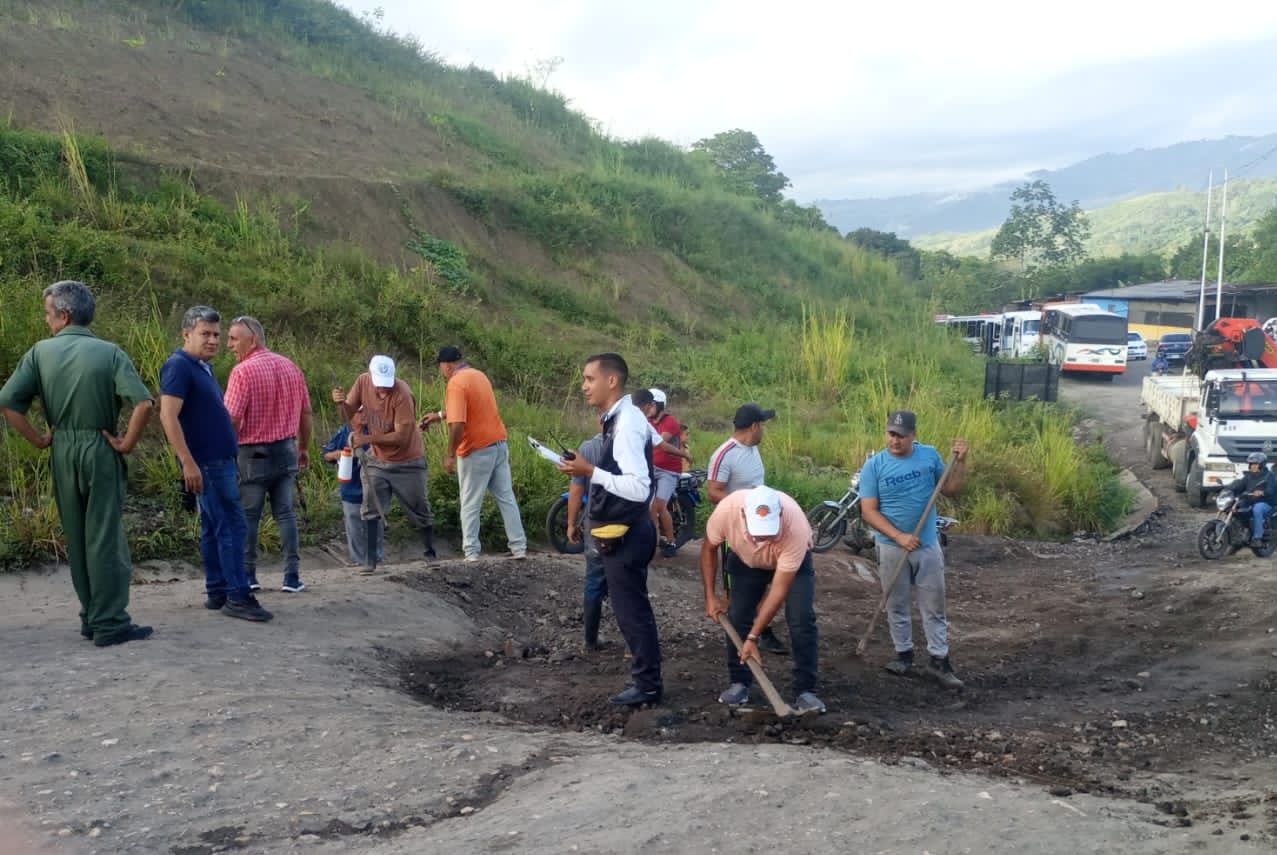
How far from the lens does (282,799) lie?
14.2ft

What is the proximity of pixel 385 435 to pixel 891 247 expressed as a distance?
53.5 m

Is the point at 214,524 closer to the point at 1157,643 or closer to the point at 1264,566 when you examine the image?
the point at 1157,643

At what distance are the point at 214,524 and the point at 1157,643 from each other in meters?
7.02

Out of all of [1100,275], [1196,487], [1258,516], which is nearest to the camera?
[1258,516]

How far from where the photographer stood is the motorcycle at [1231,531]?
1237 cm

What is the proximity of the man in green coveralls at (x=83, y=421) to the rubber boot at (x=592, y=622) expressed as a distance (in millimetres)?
2780

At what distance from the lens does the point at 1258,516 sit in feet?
40.3

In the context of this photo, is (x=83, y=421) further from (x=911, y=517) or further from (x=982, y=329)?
(x=982, y=329)

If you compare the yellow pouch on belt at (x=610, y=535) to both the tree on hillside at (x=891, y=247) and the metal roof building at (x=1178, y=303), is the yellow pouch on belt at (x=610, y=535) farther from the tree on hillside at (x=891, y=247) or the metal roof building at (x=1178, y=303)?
the tree on hillside at (x=891, y=247)

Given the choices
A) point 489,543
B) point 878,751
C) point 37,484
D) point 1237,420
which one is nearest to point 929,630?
point 878,751

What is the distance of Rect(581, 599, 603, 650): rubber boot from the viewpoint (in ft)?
23.5

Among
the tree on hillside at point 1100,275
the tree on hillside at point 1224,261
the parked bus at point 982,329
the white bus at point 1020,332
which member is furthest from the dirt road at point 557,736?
the tree on hillside at point 1100,275

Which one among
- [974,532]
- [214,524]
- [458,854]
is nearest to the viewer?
[458,854]

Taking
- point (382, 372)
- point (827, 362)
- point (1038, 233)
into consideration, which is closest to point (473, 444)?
point (382, 372)
